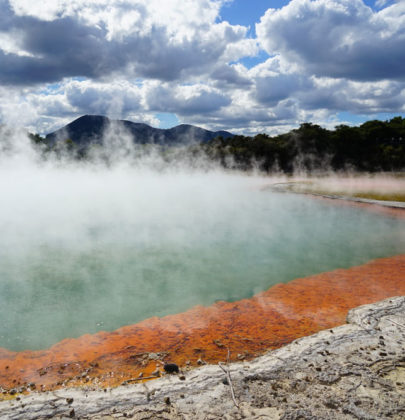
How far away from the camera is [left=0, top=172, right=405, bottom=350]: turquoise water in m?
5.91

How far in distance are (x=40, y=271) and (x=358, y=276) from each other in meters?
7.06

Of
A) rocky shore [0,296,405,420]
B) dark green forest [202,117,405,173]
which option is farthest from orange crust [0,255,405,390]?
dark green forest [202,117,405,173]

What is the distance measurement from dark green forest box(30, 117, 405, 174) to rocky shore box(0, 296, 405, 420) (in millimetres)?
33423

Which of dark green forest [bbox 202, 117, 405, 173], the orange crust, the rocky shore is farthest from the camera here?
dark green forest [bbox 202, 117, 405, 173]

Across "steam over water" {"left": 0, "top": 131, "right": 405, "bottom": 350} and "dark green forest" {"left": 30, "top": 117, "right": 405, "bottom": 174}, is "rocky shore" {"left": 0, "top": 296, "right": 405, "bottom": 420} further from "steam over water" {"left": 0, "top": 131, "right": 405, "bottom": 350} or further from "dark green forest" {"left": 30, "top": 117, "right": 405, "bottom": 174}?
"dark green forest" {"left": 30, "top": 117, "right": 405, "bottom": 174}

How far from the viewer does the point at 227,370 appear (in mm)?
3648

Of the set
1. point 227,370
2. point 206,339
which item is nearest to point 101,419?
point 227,370

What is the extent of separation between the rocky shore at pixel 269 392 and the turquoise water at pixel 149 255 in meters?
1.99

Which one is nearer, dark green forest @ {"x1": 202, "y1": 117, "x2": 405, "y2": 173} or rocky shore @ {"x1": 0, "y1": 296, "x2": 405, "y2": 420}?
rocky shore @ {"x1": 0, "y1": 296, "x2": 405, "y2": 420}

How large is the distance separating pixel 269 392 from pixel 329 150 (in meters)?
35.7

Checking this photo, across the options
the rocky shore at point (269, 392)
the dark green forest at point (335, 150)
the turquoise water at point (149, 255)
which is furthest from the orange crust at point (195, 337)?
the dark green forest at point (335, 150)

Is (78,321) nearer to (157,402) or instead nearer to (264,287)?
(157,402)

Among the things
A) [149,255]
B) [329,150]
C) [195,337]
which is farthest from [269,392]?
[329,150]

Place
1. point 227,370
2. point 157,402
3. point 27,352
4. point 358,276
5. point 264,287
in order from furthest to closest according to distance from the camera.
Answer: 1. point 358,276
2. point 264,287
3. point 27,352
4. point 227,370
5. point 157,402
